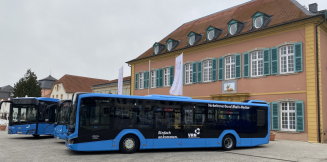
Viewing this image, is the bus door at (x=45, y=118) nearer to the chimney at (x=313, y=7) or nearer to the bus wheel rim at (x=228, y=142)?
the bus wheel rim at (x=228, y=142)

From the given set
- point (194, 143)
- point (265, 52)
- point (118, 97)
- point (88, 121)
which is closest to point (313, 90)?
point (265, 52)

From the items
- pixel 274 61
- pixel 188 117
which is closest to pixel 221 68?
pixel 274 61

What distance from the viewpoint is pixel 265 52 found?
68.2 feet

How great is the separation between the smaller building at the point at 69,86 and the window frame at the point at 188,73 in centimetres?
3570

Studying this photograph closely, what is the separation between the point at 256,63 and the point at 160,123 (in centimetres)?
1132

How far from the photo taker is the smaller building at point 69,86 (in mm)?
58781

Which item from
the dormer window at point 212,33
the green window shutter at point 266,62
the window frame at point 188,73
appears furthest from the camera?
the window frame at point 188,73

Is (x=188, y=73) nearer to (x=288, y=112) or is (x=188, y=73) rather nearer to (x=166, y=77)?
(x=166, y=77)

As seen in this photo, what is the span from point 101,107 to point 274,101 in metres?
12.6

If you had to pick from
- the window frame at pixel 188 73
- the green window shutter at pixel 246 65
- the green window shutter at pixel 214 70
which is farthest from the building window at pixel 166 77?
the green window shutter at pixel 246 65

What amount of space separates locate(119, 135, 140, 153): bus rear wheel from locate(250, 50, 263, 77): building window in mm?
12070

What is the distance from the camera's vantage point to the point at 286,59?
19.6m

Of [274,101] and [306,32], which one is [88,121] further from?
[306,32]

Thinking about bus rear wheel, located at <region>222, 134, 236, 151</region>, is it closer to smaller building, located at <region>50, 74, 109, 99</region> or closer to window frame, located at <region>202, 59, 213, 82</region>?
window frame, located at <region>202, 59, 213, 82</region>
